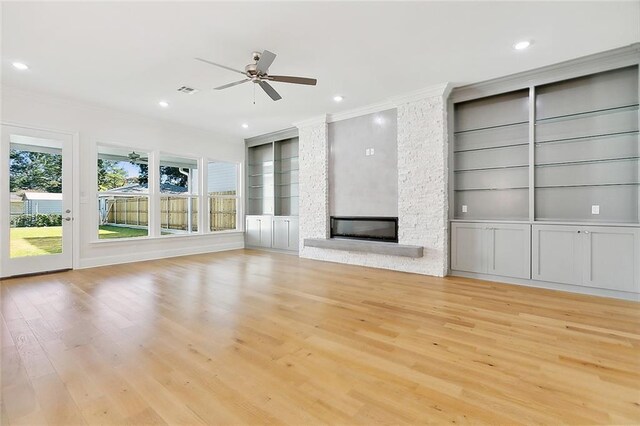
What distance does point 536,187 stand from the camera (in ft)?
14.0

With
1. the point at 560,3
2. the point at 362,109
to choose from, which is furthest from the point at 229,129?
the point at 560,3

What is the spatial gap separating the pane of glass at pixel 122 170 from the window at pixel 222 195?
1478 millimetres

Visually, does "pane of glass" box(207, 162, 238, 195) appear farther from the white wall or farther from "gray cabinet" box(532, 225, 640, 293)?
"gray cabinet" box(532, 225, 640, 293)

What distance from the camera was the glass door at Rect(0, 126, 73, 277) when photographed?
14.8 feet

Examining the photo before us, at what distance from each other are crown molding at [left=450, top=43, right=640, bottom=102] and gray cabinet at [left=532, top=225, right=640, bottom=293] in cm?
196

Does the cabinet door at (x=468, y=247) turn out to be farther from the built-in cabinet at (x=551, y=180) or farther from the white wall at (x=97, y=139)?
the white wall at (x=97, y=139)

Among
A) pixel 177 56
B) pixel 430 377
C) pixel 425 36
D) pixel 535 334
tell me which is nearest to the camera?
pixel 430 377

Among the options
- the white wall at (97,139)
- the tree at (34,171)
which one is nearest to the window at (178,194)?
the white wall at (97,139)

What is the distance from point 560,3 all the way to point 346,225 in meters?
4.20

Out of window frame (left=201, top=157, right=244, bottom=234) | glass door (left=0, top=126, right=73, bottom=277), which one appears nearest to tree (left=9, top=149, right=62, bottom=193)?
glass door (left=0, top=126, right=73, bottom=277)

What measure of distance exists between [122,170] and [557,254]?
7528 millimetres

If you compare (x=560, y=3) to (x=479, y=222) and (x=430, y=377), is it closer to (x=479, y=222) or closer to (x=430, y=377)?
(x=479, y=222)

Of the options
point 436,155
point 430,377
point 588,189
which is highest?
point 436,155

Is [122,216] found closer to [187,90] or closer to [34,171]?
[34,171]
